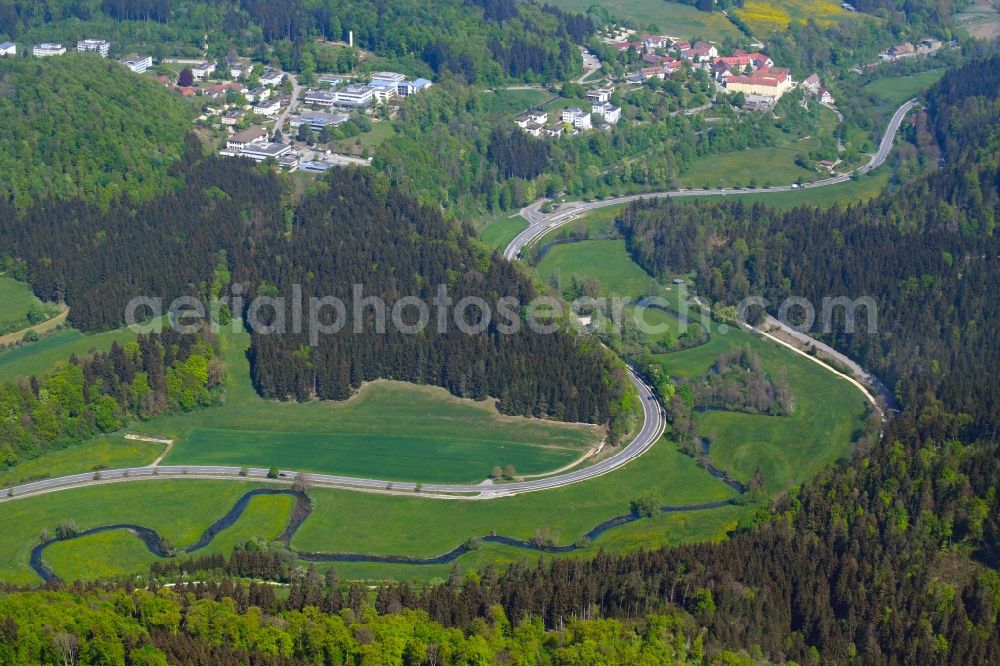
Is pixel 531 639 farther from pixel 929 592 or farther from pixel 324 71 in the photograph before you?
pixel 324 71

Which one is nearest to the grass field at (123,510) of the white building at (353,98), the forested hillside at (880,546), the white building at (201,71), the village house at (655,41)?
the forested hillside at (880,546)

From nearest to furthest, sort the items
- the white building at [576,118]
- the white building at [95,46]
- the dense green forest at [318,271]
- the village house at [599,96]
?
the dense green forest at [318,271] < the white building at [576,118] < the white building at [95,46] < the village house at [599,96]

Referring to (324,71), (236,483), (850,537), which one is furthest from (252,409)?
(324,71)

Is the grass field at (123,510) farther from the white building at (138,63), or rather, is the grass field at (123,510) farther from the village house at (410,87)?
the white building at (138,63)

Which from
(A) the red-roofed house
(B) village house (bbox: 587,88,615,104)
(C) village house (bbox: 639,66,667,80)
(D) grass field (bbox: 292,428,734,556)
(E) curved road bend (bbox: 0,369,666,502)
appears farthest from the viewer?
(A) the red-roofed house

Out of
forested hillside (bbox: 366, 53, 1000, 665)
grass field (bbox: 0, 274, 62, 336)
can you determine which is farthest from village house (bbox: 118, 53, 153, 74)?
forested hillside (bbox: 366, 53, 1000, 665)

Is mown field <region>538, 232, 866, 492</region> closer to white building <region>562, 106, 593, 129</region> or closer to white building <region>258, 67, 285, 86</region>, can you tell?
white building <region>562, 106, 593, 129</region>
